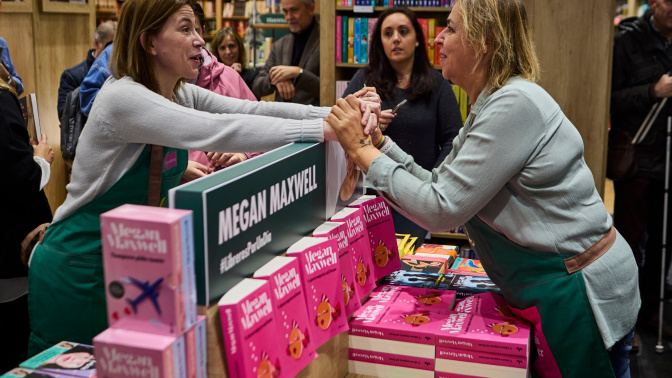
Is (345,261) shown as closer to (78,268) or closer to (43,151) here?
(78,268)

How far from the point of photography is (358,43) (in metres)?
4.86

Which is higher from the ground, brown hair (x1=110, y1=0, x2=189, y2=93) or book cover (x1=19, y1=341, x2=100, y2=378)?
brown hair (x1=110, y1=0, x2=189, y2=93)

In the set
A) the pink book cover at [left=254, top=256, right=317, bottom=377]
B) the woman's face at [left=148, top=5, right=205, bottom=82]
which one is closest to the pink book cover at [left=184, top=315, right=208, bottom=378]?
the pink book cover at [left=254, top=256, right=317, bottom=377]

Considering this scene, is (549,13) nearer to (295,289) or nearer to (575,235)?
(575,235)

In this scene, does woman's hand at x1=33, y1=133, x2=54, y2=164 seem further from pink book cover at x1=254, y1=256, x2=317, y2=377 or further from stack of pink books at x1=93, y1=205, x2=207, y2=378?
stack of pink books at x1=93, y1=205, x2=207, y2=378

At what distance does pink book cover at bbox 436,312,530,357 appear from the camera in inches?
59.7

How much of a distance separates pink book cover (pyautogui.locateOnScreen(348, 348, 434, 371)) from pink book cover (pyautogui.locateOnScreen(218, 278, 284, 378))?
1.46ft

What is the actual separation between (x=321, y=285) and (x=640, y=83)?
3.29 metres

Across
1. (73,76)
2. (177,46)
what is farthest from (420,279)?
(73,76)

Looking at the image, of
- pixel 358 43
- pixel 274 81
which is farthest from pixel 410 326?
pixel 358 43

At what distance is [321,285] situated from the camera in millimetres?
1449

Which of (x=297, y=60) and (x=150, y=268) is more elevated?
(x=297, y=60)

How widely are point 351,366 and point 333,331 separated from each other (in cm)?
25

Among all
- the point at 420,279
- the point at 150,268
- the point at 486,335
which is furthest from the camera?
the point at 420,279
